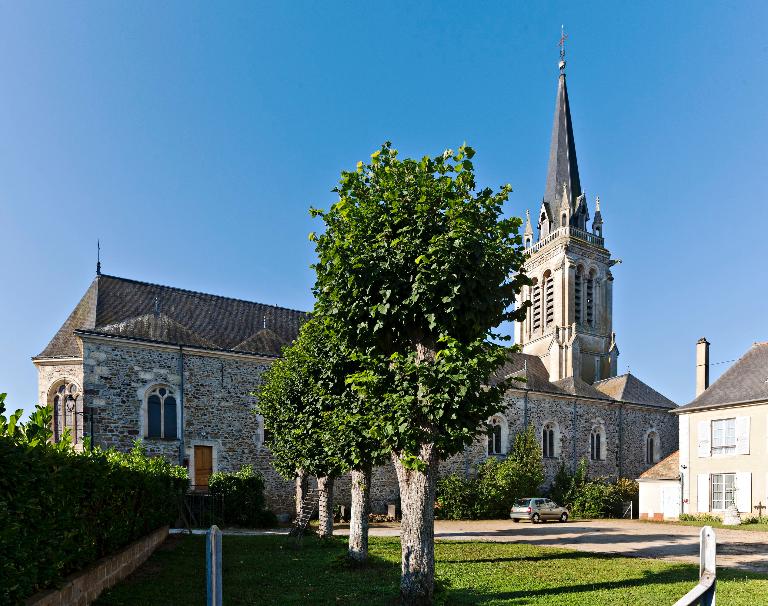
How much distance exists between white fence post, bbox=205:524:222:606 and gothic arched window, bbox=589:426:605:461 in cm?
3098

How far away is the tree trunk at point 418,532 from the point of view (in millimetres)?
7516

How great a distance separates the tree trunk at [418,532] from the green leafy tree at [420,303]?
0.6 inches

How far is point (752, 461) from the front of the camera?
2219 centimetres

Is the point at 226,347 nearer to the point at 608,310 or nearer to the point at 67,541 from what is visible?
the point at 67,541

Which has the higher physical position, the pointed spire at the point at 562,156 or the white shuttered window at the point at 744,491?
the pointed spire at the point at 562,156

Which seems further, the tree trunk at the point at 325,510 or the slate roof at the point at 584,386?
the slate roof at the point at 584,386

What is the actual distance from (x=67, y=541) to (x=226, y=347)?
16294 mm

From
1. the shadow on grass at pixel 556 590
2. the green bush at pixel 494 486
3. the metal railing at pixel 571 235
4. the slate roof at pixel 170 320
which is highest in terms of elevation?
the metal railing at pixel 571 235

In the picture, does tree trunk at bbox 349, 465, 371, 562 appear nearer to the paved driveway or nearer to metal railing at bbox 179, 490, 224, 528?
the paved driveway

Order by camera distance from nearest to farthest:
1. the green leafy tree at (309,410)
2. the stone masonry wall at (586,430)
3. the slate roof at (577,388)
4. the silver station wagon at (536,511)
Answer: the green leafy tree at (309,410) < the silver station wagon at (536,511) < the stone masonry wall at (586,430) < the slate roof at (577,388)

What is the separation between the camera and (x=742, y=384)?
23.5m

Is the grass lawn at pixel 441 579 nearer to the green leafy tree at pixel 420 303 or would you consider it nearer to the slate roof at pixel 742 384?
the green leafy tree at pixel 420 303

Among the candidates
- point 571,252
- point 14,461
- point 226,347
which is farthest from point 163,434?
point 571,252

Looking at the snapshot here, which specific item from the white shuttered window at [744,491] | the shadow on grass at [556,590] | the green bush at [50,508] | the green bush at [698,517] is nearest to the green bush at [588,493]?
the green bush at [698,517]
